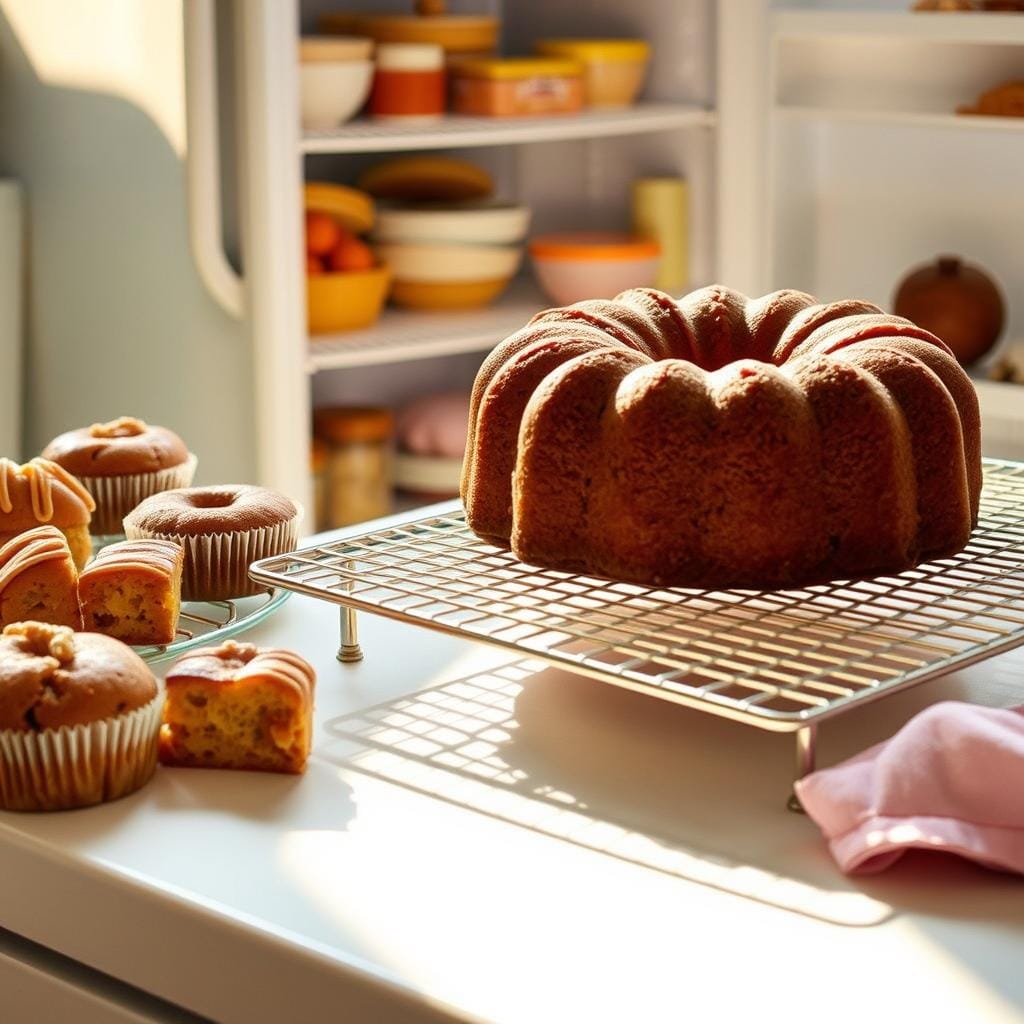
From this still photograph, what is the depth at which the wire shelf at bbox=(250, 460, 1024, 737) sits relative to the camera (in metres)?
0.89

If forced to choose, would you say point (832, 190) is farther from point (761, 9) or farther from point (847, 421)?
point (847, 421)

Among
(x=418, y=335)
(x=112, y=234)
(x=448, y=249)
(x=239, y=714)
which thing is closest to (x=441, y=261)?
(x=448, y=249)

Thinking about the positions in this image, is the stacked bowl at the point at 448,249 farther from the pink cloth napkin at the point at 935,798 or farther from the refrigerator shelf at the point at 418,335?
the pink cloth napkin at the point at 935,798

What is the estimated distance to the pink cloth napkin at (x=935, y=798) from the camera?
0.82 metres

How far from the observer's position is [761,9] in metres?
3.00

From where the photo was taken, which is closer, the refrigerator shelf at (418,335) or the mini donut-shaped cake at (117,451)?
the mini donut-shaped cake at (117,451)

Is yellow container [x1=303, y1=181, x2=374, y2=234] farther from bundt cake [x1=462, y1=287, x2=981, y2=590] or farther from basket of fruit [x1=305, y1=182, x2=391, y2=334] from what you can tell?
bundt cake [x1=462, y1=287, x2=981, y2=590]

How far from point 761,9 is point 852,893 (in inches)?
96.5

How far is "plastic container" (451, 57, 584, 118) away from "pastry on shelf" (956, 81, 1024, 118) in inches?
27.8

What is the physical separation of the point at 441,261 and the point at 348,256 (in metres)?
0.22

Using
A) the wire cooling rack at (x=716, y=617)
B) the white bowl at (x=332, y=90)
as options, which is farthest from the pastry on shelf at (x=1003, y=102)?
the wire cooling rack at (x=716, y=617)

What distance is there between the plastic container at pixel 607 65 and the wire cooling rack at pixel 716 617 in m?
1.99

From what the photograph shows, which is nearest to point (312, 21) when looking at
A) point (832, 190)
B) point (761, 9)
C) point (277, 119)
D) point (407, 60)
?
point (407, 60)

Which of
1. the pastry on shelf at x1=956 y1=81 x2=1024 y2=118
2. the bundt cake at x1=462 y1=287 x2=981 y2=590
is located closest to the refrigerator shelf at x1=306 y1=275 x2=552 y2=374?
the pastry on shelf at x1=956 y1=81 x2=1024 y2=118
